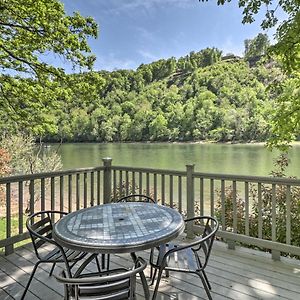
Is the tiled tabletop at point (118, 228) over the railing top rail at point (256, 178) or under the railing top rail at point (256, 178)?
under

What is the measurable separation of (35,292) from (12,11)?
510 cm

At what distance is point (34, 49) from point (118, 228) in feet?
17.1

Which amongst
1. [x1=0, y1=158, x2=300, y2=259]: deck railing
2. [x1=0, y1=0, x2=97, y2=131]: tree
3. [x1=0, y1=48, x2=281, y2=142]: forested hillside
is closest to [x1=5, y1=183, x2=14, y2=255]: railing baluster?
[x1=0, y1=158, x2=300, y2=259]: deck railing

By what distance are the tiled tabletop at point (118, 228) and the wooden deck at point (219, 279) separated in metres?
0.72

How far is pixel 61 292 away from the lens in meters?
2.46

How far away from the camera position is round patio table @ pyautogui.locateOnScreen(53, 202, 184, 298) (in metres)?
1.79

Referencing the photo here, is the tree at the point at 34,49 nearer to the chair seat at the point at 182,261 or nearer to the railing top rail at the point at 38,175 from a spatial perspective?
the railing top rail at the point at 38,175

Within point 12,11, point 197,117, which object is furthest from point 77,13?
point 197,117

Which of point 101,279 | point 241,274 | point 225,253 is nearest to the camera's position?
point 101,279

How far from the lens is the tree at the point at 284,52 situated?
3.32 meters

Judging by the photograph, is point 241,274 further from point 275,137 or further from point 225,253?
point 275,137

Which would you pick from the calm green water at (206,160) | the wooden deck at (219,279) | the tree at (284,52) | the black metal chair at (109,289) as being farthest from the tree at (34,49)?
the calm green water at (206,160)

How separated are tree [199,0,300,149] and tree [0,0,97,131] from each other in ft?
11.5

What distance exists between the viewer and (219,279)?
8.87 ft
